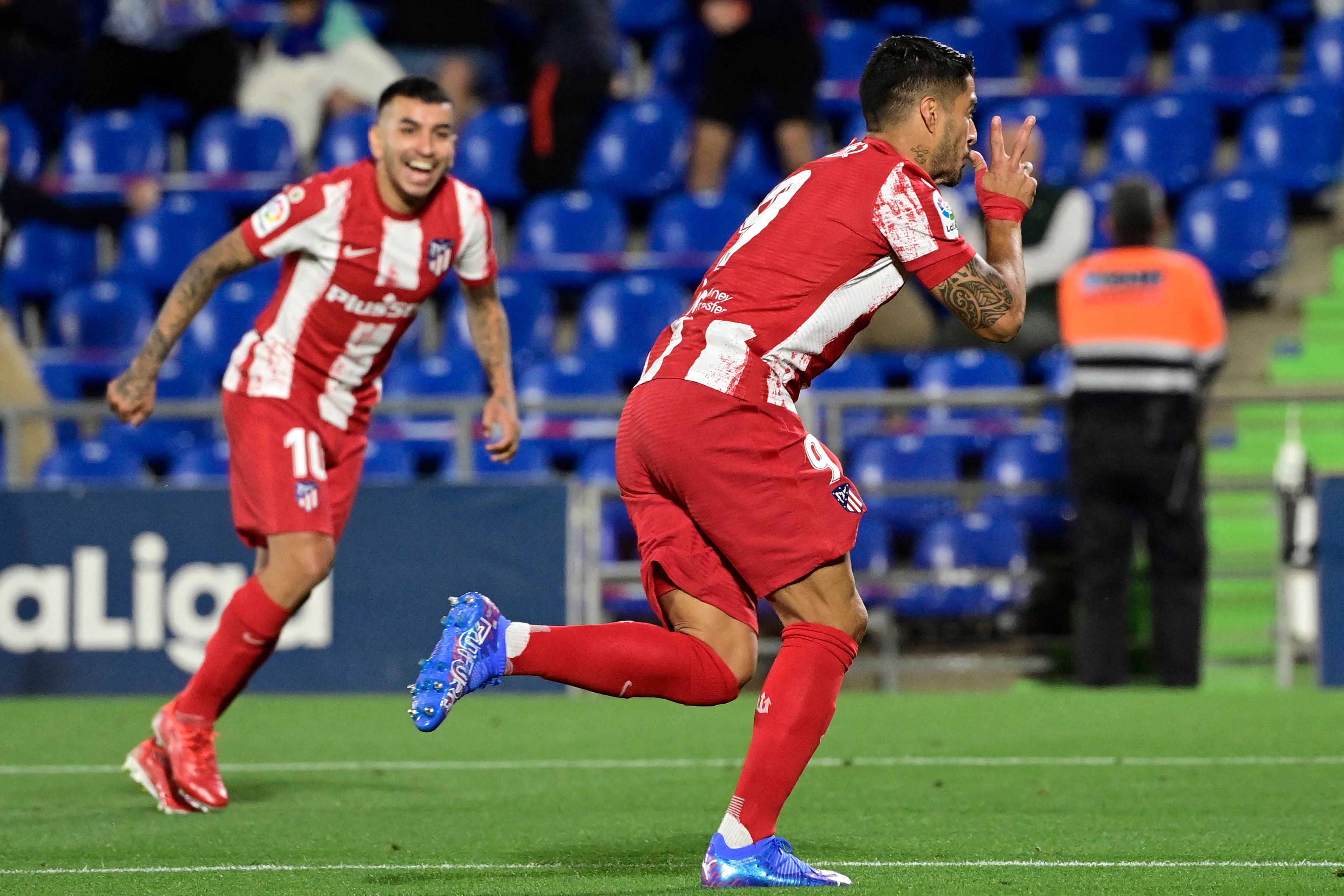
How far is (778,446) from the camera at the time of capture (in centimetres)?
420

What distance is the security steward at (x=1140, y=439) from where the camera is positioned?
915cm

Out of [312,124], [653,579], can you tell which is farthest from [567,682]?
[312,124]

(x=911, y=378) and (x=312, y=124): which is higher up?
(x=312, y=124)

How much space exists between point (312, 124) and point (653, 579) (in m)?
10.6

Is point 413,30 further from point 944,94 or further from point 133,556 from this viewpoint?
point 944,94

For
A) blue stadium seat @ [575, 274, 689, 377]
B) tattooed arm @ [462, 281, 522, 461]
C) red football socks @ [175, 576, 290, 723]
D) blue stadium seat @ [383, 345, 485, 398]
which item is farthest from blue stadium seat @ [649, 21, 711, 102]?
red football socks @ [175, 576, 290, 723]

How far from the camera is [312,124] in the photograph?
46.9 feet

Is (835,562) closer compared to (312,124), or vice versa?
(835,562)

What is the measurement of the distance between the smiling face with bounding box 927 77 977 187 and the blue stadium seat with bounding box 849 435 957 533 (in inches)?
227

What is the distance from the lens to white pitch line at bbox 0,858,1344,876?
14.4 feet

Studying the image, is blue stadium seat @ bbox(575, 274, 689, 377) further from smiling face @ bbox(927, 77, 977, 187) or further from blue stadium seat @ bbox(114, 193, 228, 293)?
smiling face @ bbox(927, 77, 977, 187)

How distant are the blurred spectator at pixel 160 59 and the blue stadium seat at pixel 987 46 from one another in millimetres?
5549

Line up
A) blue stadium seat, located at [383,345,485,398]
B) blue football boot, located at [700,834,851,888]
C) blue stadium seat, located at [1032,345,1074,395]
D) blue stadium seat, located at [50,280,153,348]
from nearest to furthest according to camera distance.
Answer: blue football boot, located at [700,834,851,888]
blue stadium seat, located at [1032,345,1074,395]
blue stadium seat, located at [383,345,485,398]
blue stadium seat, located at [50,280,153,348]

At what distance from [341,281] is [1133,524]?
4753 millimetres
